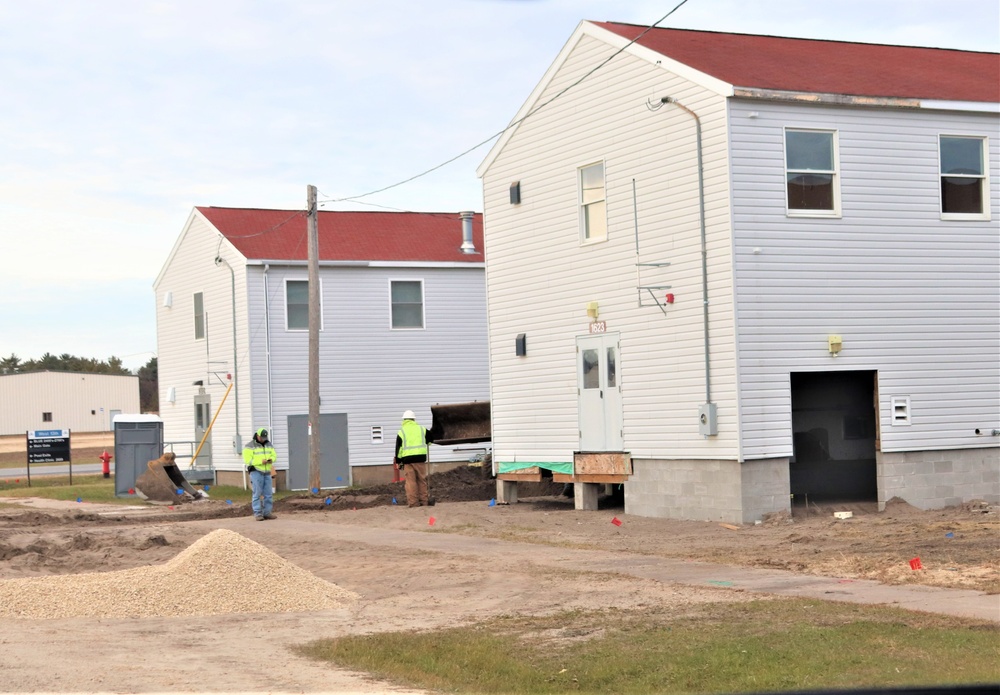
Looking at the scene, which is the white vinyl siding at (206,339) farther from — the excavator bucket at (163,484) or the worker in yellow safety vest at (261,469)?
the worker in yellow safety vest at (261,469)

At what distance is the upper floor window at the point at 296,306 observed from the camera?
35.8 meters

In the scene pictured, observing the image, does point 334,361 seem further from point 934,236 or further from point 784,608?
point 784,608

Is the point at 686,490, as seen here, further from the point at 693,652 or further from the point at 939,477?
the point at 693,652

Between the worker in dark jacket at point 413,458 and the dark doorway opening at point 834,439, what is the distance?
23.5ft

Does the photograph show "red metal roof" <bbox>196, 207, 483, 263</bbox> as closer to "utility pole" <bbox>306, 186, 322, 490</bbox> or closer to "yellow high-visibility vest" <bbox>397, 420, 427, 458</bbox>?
"utility pole" <bbox>306, 186, 322, 490</bbox>

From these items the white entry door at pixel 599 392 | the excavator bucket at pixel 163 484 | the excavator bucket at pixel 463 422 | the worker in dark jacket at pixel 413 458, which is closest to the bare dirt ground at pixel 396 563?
the worker in dark jacket at pixel 413 458

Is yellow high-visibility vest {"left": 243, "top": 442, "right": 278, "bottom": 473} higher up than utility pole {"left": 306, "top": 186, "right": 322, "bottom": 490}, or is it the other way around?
utility pole {"left": 306, "top": 186, "right": 322, "bottom": 490}

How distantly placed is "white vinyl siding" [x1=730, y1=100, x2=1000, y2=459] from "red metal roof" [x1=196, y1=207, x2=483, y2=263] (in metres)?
18.3

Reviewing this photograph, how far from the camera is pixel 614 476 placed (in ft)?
73.9

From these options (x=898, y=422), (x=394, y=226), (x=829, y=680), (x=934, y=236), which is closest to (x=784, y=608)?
(x=829, y=680)

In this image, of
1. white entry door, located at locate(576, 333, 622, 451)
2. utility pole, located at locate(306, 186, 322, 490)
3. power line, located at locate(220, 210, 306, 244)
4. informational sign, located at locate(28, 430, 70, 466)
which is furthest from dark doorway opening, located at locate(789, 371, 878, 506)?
informational sign, located at locate(28, 430, 70, 466)

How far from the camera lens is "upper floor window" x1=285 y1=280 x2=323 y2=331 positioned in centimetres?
3575

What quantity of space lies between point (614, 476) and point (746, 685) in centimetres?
1375

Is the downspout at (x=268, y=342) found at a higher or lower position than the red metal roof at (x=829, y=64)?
lower
